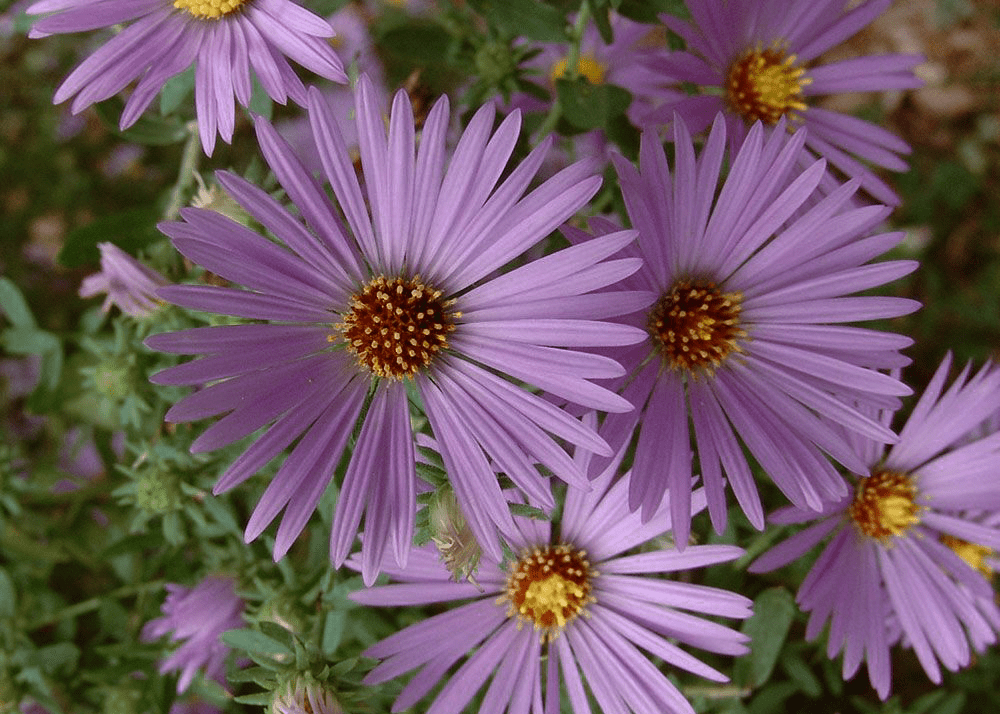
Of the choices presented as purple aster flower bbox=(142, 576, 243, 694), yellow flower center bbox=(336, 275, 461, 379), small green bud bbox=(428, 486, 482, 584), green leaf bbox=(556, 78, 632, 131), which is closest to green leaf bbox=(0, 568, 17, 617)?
purple aster flower bbox=(142, 576, 243, 694)

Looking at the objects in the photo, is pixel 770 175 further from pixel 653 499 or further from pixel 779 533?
pixel 779 533

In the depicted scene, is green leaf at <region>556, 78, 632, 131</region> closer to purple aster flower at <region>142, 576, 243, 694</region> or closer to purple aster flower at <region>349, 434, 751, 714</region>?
purple aster flower at <region>349, 434, 751, 714</region>

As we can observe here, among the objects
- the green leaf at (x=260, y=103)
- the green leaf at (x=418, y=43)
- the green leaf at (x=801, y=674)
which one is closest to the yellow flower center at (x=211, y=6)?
the green leaf at (x=260, y=103)

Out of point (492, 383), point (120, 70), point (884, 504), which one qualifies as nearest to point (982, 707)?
point (884, 504)

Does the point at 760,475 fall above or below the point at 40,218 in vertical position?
below

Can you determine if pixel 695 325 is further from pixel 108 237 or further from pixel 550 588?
pixel 108 237

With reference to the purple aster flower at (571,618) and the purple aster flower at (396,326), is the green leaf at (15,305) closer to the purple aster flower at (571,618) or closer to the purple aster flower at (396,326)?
the purple aster flower at (396,326)
